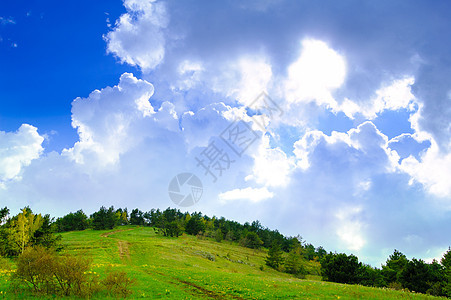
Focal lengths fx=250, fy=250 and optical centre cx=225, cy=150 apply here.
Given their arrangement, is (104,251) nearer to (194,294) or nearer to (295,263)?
(194,294)

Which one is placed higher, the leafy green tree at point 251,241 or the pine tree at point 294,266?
the leafy green tree at point 251,241

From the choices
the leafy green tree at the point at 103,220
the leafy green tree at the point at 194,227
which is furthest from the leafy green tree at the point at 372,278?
the leafy green tree at the point at 103,220

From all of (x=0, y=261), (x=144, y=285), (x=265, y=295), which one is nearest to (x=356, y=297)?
(x=265, y=295)

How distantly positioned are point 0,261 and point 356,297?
40502mm

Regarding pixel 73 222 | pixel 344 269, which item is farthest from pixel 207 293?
pixel 73 222

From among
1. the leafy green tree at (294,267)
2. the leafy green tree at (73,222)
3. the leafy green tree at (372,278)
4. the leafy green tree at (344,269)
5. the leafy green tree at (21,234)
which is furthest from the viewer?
the leafy green tree at (73,222)

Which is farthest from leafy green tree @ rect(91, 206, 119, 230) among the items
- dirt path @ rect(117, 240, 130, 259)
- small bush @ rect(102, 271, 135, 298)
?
small bush @ rect(102, 271, 135, 298)

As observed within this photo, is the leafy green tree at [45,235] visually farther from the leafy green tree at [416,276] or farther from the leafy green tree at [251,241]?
the leafy green tree at [251,241]

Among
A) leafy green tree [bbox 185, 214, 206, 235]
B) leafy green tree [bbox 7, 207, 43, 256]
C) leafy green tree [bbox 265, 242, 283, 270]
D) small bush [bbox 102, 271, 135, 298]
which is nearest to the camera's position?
small bush [bbox 102, 271, 135, 298]

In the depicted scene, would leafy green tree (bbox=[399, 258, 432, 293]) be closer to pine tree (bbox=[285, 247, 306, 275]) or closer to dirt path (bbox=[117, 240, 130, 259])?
pine tree (bbox=[285, 247, 306, 275])

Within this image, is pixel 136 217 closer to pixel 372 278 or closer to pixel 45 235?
pixel 45 235

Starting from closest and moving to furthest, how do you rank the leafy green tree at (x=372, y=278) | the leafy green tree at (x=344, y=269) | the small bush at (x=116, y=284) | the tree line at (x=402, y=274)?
the small bush at (x=116, y=284) < the tree line at (x=402, y=274) < the leafy green tree at (x=344, y=269) < the leafy green tree at (x=372, y=278)

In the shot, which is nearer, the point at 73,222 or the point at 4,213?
the point at 4,213

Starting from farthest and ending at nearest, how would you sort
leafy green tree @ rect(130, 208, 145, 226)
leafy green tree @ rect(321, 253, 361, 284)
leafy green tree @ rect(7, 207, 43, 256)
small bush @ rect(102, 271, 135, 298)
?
leafy green tree @ rect(130, 208, 145, 226)
leafy green tree @ rect(321, 253, 361, 284)
leafy green tree @ rect(7, 207, 43, 256)
small bush @ rect(102, 271, 135, 298)
